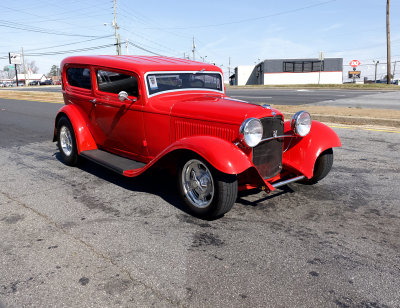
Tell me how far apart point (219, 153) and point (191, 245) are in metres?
0.89

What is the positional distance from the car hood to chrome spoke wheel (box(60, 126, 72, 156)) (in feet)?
7.43

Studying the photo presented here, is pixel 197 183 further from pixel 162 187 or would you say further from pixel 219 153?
pixel 162 187

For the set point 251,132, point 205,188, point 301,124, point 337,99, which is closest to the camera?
point 251,132

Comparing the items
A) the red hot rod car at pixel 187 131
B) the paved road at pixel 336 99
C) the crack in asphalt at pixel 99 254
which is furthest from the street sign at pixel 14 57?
the crack in asphalt at pixel 99 254

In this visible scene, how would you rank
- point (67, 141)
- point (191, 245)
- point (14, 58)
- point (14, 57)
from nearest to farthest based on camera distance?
point (191, 245), point (67, 141), point (14, 58), point (14, 57)

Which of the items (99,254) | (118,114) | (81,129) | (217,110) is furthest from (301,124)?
(81,129)

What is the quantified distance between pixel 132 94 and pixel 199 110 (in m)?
1.08

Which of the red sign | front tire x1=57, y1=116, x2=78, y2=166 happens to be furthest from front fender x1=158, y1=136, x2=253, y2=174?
the red sign

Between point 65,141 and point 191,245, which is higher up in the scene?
point 65,141

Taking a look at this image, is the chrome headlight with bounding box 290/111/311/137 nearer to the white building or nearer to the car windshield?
the car windshield

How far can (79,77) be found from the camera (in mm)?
5551

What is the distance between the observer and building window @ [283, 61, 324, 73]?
173ft

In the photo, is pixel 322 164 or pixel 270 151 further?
pixel 322 164

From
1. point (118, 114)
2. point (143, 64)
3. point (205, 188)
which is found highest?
point (143, 64)
